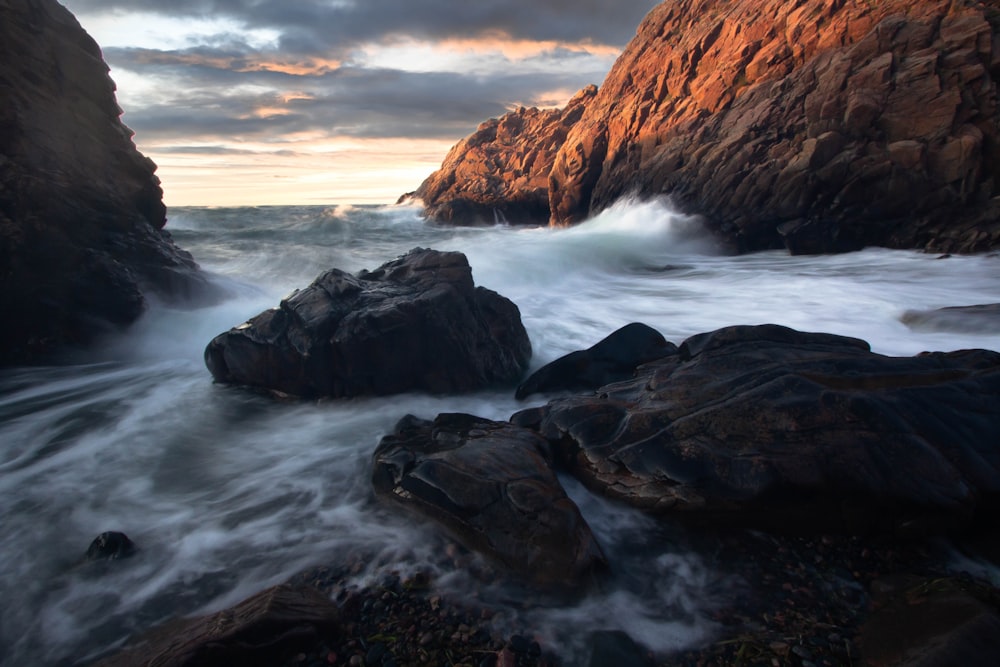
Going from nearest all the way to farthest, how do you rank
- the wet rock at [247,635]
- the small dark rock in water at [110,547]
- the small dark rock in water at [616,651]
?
the wet rock at [247,635] → the small dark rock in water at [616,651] → the small dark rock in water at [110,547]

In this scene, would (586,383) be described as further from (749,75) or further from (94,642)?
(749,75)

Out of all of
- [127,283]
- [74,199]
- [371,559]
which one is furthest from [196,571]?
[74,199]

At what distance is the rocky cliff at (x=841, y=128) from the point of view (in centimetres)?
1275

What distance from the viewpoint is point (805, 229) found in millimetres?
14672

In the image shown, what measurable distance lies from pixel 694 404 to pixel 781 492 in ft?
3.18

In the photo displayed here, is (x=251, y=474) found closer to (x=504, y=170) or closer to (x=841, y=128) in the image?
(x=841, y=128)

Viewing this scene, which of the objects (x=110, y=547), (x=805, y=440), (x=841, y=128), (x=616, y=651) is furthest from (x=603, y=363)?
(x=841, y=128)

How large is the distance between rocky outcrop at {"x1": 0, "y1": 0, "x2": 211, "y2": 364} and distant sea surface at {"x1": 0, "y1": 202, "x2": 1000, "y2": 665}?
67 centimetres

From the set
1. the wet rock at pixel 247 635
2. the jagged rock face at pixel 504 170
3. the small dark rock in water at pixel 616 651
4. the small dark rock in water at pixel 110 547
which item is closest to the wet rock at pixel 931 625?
the small dark rock in water at pixel 616 651

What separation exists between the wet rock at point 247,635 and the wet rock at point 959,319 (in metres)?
9.15

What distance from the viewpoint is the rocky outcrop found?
776 cm

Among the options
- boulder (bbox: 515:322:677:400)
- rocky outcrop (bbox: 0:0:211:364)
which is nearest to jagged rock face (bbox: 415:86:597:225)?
rocky outcrop (bbox: 0:0:211:364)

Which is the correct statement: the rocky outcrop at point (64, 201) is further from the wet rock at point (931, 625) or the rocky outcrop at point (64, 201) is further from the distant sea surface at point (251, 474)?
the wet rock at point (931, 625)

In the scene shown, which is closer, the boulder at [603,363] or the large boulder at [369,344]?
the boulder at [603,363]
